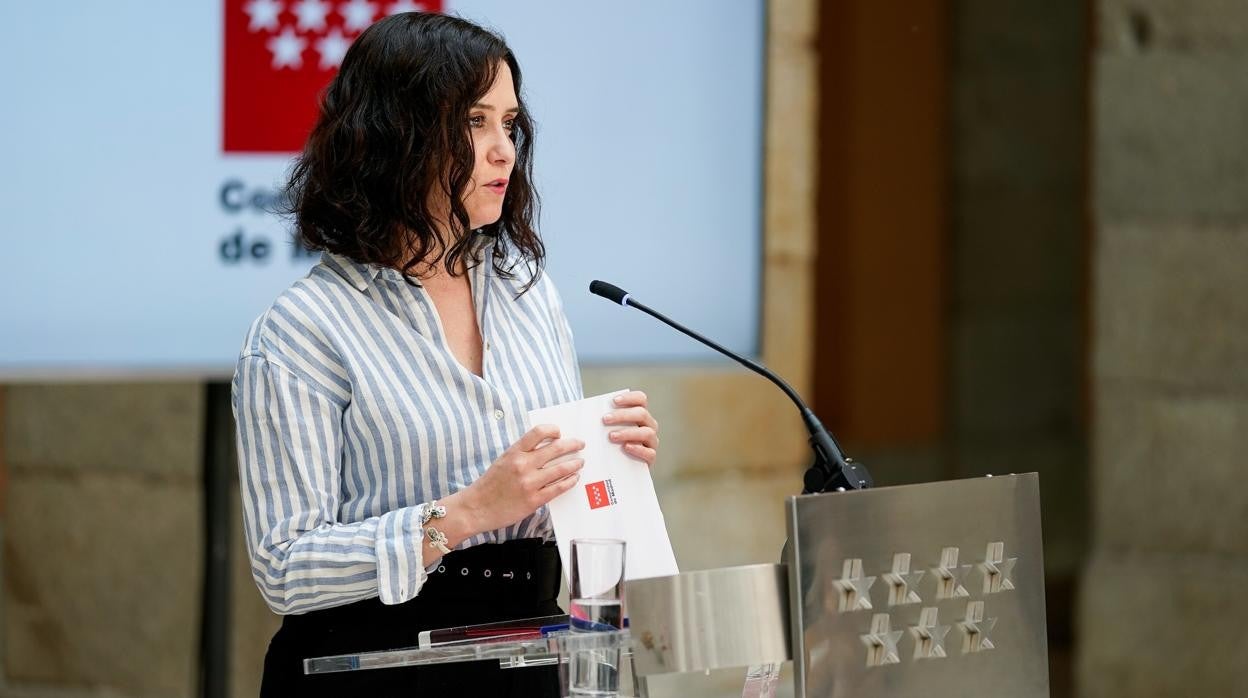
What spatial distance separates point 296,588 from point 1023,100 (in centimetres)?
522

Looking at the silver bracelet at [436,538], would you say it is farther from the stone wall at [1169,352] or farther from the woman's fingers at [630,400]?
the stone wall at [1169,352]

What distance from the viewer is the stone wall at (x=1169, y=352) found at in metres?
4.52

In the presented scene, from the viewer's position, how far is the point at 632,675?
1668 millimetres

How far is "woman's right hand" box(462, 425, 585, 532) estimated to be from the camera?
1.75 m

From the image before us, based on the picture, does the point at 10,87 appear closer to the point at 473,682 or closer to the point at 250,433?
the point at 250,433

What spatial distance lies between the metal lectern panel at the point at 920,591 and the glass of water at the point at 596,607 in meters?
0.19

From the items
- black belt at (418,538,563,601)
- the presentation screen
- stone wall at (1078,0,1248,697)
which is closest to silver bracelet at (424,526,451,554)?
black belt at (418,538,563,601)

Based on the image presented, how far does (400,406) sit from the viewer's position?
6.16 feet

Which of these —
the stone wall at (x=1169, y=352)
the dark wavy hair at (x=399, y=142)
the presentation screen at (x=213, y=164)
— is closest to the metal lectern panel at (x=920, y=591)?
the dark wavy hair at (x=399, y=142)

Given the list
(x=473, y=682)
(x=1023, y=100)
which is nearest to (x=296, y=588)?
(x=473, y=682)

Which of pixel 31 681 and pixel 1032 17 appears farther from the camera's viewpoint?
pixel 1032 17

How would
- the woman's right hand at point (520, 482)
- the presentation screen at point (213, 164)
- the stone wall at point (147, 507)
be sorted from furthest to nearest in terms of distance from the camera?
1. the stone wall at point (147, 507)
2. the presentation screen at point (213, 164)
3. the woman's right hand at point (520, 482)

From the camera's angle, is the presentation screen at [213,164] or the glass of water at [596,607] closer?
the glass of water at [596,607]

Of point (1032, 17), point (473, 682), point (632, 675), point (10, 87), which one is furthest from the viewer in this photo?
point (1032, 17)
